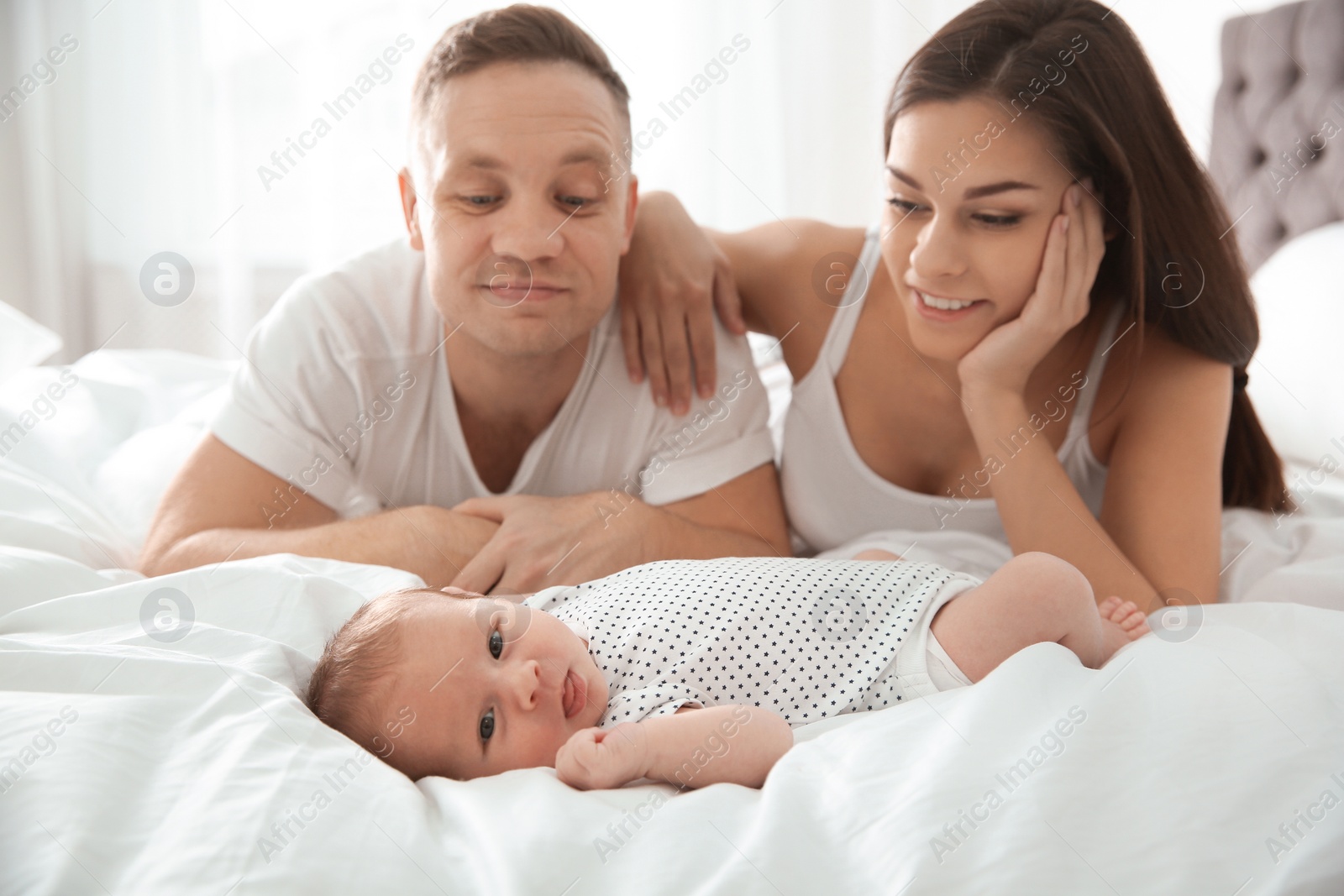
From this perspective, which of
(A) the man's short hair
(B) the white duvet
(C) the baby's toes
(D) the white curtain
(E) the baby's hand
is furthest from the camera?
(D) the white curtain

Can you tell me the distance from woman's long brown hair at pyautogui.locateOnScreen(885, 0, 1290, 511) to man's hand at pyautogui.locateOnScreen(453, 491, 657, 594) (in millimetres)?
695

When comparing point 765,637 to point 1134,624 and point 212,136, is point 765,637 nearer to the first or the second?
point 1134,624

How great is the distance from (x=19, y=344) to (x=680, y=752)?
1.81 meters

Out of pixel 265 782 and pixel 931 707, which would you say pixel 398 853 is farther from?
pixel 931 707

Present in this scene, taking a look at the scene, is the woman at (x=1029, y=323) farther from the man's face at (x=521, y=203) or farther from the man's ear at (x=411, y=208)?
the man's ear at (x=411, y=208)

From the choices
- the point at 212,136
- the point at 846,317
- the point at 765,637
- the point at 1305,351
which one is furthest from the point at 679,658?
the point at 212,136

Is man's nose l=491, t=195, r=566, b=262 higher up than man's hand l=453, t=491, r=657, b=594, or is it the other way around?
man's nose l=491, t=195, r=566, b=262

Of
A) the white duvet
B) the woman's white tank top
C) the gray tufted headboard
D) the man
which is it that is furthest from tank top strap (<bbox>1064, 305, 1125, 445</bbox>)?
the gray tufted headboard

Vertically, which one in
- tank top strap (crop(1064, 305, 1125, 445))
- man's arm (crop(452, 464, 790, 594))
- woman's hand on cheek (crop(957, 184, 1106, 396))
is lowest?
man's arm (crop(452, 464, 790, 594))

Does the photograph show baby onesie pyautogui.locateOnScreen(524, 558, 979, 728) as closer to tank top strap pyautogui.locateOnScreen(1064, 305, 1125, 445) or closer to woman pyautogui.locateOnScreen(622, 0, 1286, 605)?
woman pyautogui.locateOnScreen(622, 0, 1286, 605)

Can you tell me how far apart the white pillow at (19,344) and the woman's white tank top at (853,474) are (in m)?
1.53

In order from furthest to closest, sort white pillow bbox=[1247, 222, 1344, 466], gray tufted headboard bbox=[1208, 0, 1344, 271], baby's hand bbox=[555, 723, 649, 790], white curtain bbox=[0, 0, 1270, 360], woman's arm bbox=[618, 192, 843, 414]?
white curtain bbox=[0, 0, 1270, 360], gray tufted headboard bbox=[1208, 0, 1344, 271], white pillow bbox=[1247, 222, 1344, 466], woman's arm bbox=[618, 192, 843, 414], baby's hand bbox=[555, 723, 649, 790]

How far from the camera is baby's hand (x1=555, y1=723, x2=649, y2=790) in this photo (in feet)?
2.76

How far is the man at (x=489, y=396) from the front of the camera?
1369 millimetres
